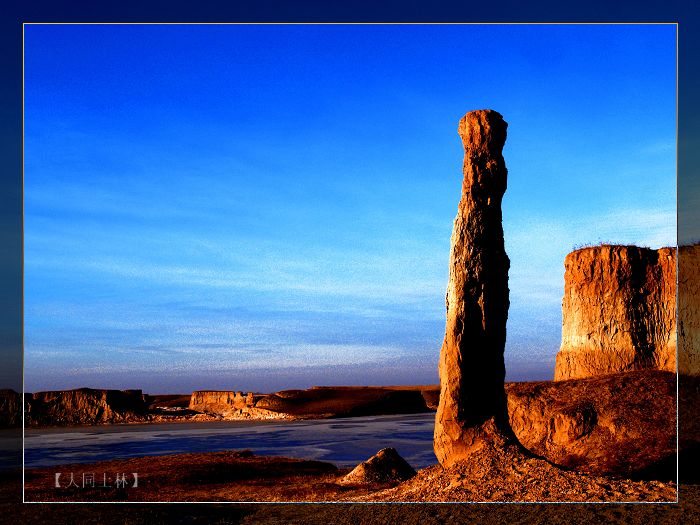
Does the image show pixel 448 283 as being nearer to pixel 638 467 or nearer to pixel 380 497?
pixel 380 497

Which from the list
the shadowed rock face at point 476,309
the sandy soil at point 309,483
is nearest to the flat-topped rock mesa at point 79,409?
Result: the sandy soil at point 309,483

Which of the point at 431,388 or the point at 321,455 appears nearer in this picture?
the point at 321,455

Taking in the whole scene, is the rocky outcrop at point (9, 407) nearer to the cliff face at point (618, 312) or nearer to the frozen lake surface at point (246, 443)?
the frozen lake surface at point (246, 443)

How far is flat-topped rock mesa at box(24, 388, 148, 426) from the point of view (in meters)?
48.9

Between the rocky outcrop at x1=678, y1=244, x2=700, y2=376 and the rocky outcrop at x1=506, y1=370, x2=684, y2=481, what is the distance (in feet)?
15.3

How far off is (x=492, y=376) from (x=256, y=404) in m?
46.6

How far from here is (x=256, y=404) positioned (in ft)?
189

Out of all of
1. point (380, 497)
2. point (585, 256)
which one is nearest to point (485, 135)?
point (380, 497)

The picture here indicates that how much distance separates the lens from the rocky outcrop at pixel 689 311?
2589 cm

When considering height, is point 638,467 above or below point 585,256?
below

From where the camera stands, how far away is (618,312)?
79.6 feet

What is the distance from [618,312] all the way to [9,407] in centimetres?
1912

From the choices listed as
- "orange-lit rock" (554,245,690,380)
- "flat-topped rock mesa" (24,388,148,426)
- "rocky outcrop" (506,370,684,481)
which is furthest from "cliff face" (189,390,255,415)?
"rocky outcrop" (506,370,684,481)

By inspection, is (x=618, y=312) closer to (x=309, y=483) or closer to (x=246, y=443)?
(x=309, y=483)
